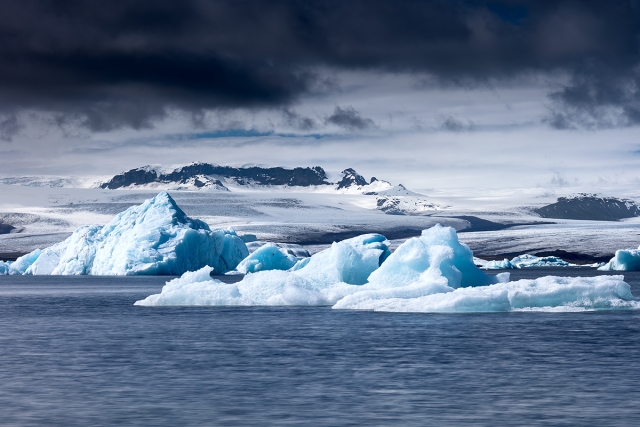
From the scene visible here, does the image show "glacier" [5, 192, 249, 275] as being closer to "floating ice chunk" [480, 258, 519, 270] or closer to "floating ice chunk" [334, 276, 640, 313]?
"floating ice chunk" [480, 258, 519, 270]

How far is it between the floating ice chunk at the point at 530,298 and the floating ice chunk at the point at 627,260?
162 ft

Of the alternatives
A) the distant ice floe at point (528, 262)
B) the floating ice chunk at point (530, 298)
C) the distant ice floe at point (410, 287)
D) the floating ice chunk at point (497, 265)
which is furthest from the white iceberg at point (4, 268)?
the floating ice chunk at point (530, 298)

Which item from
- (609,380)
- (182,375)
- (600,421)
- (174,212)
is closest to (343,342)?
(182,375)

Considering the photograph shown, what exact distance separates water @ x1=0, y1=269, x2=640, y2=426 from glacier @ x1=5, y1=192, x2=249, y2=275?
33964 mm

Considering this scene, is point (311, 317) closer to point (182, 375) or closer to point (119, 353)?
point (119, 353)

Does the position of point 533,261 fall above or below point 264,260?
below

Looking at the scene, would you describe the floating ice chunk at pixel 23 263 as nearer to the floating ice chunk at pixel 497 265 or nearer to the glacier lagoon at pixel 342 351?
the floating ice chunk at pixel 497 265

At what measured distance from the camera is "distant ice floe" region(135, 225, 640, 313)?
2448 cm

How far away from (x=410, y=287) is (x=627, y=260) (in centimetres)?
5469

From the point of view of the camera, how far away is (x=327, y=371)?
14016 mm

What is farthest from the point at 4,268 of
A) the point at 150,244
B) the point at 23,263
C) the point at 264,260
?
the point at 264,260

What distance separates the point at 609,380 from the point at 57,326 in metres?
15.1

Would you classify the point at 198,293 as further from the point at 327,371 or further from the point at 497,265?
the point at 497,265

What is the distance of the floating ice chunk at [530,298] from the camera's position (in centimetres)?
2381
